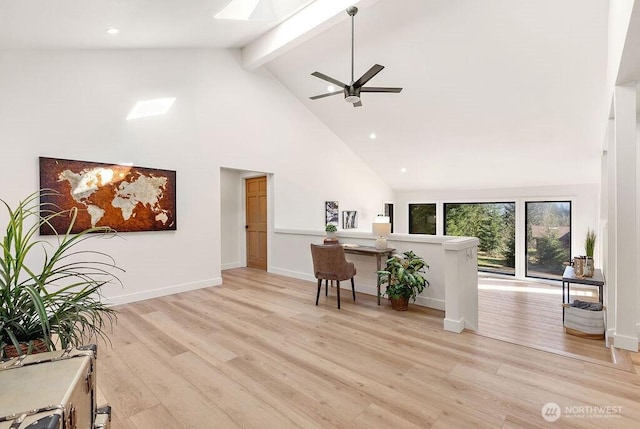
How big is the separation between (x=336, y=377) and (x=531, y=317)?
3689mm

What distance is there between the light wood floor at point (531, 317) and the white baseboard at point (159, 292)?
400cm

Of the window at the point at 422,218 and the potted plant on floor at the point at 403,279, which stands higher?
the window at the point at 422,218

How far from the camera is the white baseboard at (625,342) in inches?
112

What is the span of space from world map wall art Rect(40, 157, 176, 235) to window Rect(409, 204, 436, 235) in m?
7.01

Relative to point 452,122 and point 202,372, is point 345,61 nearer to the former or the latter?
point 452,122

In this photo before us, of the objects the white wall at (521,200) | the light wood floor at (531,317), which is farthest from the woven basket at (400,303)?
the white wall at (521,200)

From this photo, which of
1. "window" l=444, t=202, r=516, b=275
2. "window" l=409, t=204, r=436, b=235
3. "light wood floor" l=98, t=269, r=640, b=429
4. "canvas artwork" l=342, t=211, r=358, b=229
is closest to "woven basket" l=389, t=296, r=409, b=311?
"light wood floor" l=98, t=269, r=640, b=429

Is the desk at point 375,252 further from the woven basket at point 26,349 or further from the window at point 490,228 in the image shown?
the window at point 490,228

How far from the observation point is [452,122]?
595cm

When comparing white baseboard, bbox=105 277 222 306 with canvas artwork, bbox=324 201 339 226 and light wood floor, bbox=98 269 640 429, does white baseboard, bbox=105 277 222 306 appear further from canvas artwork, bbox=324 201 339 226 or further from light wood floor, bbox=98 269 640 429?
canvas artwork, bbox=324 201 339 226

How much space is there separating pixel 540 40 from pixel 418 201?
5837 mm

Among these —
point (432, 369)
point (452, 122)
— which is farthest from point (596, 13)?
point (432, 369)

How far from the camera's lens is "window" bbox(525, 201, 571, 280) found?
24.2 feet

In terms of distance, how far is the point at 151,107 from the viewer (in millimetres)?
4648
